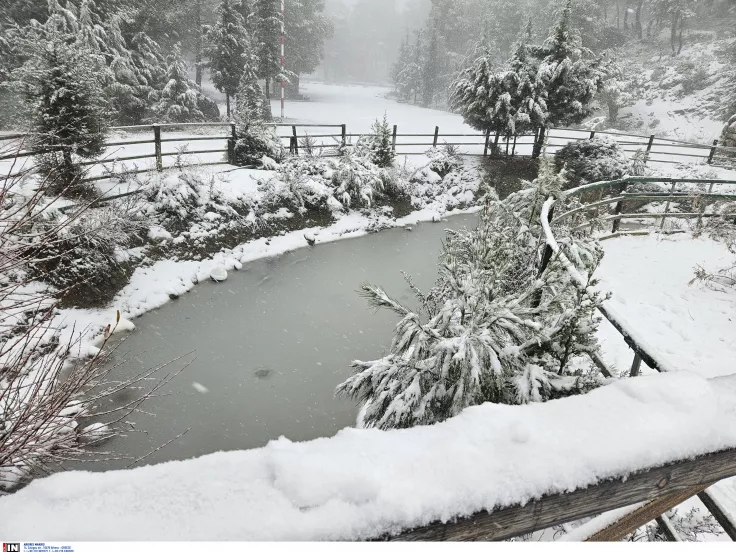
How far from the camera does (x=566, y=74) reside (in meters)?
16.1

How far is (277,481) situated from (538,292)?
3.24 meters

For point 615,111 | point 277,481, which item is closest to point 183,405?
point 277,481

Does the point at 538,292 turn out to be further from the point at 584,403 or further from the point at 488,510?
the point at 488,510

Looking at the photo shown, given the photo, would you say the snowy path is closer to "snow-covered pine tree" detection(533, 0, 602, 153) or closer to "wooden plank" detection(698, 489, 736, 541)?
"wooden plank" detection(698, 489, 736, 541)

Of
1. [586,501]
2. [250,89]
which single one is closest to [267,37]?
[250,89]

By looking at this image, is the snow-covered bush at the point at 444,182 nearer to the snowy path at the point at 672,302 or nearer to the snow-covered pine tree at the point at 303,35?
the snowy path at the point at 672,302

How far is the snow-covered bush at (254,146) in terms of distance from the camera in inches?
520

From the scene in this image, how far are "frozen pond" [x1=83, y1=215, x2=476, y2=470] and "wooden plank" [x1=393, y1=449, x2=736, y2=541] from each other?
14.6ft

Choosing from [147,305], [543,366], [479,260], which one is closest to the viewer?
[543,366]

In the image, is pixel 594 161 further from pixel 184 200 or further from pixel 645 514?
pixel 645 514

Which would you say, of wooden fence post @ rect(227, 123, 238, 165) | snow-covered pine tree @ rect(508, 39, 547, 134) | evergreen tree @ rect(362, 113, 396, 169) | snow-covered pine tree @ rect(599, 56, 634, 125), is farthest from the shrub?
snow-covered pine tree @ rect(599, 56, 634, 125)

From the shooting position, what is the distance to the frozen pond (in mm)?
5578

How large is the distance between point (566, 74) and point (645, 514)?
705 inches

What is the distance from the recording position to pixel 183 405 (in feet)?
19.4
